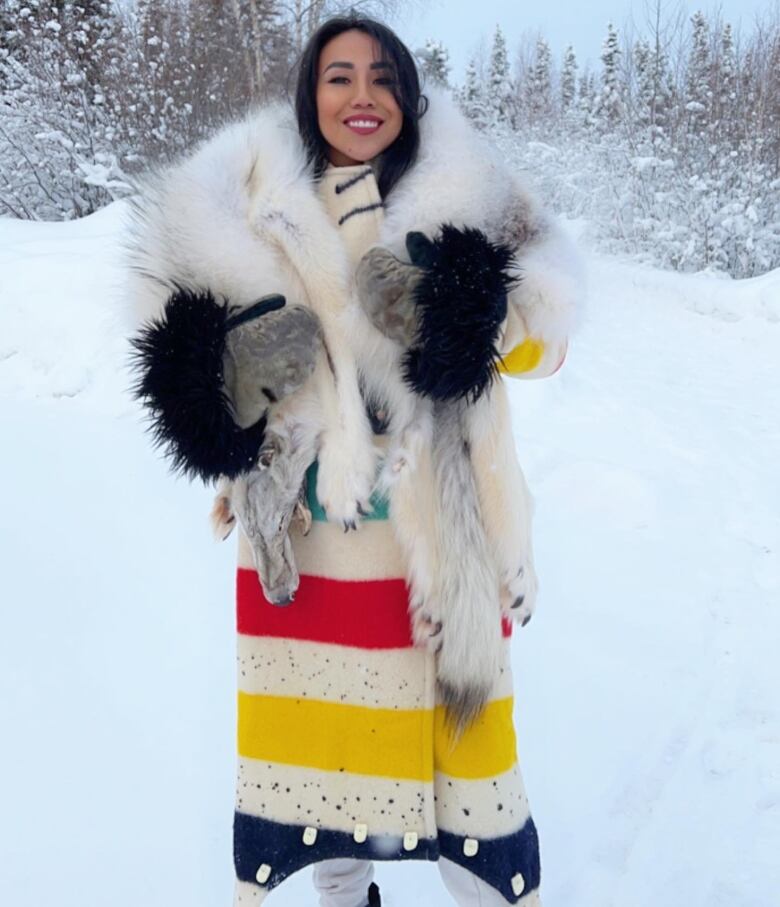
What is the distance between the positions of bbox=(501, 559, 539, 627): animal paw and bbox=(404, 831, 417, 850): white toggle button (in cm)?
36

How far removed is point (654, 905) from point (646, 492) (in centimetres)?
210

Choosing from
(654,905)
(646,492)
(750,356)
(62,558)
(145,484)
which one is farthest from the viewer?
(750,356)

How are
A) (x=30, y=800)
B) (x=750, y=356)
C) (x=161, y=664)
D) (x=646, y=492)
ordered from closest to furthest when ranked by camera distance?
(x=30, y=800) → (x=161, y=664) → (x=646, y=492) → (x=750, y=356)

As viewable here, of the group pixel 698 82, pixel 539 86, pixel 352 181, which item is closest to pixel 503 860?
pixel 352 181

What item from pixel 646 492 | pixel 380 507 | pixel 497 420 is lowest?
pixel 646 492

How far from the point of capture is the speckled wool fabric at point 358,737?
1150 millimetres

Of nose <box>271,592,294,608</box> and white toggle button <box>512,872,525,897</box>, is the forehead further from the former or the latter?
white toggle button <box>512,872,525,897</box>

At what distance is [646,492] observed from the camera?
3420 millimetres

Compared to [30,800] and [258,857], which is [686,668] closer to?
[258,857]

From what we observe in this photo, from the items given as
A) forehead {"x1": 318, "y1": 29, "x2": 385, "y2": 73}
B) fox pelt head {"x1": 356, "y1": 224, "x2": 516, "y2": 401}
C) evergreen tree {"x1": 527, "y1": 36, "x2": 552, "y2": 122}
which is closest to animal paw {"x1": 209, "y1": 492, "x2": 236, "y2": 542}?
fox pelt head {"x1": 356, "y1": 224, "x2": 516, "y2": 401}

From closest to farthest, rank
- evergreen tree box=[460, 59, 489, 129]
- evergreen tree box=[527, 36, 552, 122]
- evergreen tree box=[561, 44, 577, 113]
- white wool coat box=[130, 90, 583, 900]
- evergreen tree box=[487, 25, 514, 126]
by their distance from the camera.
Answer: white wool coat box=[130, 90, 583, 900] < evergreen tree box=[527, 36, 552, 122] < evergreen tree box=[460, 59, 489, 129] < evergreen tree box=[487, 25, 514, 126] < evergreen tree box=[561, 44, 577, 113]

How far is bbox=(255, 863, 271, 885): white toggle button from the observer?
1.20m

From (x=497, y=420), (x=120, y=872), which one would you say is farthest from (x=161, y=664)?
(x=497, y=420)

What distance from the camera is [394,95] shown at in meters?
1.19
